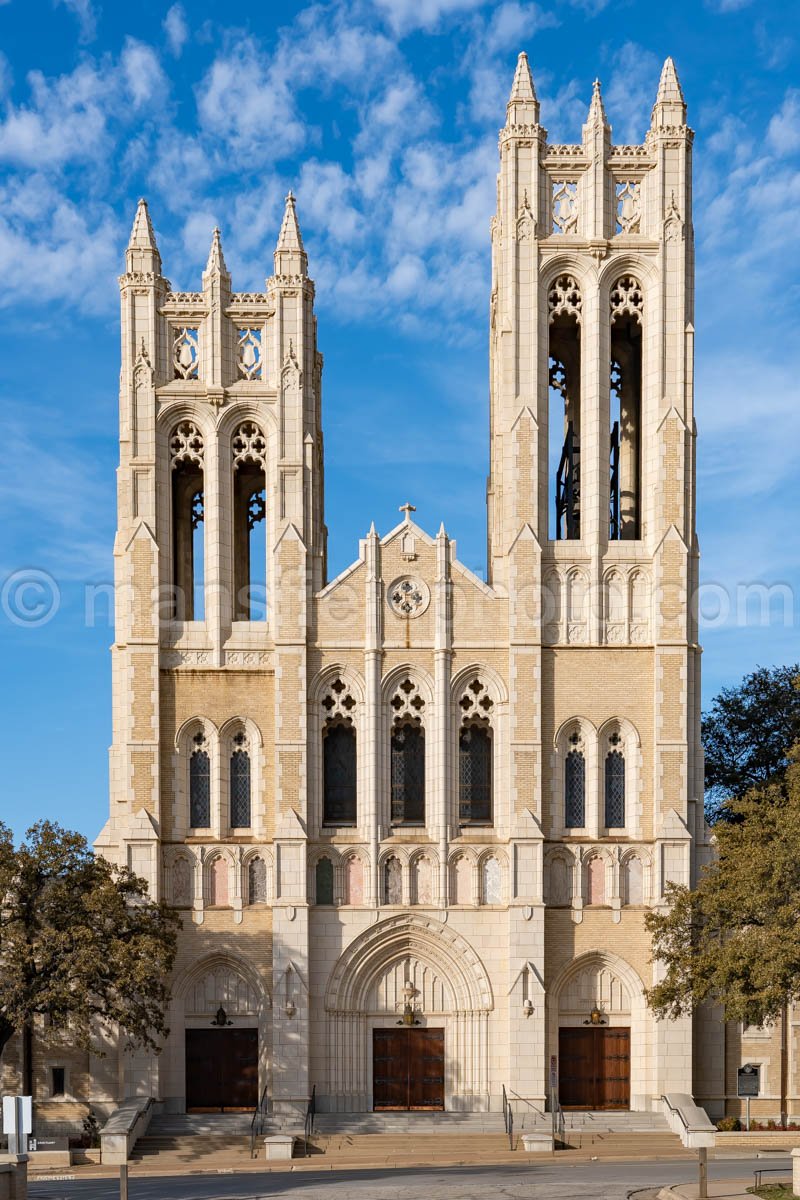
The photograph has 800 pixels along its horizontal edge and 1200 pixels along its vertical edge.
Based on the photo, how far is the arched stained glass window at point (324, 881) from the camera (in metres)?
44.9

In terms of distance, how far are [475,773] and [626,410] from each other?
12.0m

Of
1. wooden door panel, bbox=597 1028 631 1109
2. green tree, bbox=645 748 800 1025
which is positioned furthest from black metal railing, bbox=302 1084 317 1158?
green tree, bbox=645 748 800 1025

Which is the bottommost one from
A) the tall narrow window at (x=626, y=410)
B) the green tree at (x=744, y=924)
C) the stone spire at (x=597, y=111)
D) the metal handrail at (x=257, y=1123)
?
the metal handrail at (x=257, y=1123)

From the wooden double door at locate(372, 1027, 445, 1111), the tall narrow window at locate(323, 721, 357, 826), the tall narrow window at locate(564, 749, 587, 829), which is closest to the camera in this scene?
the wooden double door at locate(372, 1027, 445, 1111)

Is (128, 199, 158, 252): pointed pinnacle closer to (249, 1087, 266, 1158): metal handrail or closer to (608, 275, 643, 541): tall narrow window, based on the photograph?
(608, 275, 643, 541): tall narrow window

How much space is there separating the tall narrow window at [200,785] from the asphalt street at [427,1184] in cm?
1010

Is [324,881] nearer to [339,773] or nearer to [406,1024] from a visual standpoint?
[339,773]

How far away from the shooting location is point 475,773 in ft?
150

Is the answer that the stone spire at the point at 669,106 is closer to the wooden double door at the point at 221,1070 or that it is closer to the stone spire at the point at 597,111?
the stone spire at the point at 597,111

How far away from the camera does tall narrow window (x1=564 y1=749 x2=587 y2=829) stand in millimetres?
45406

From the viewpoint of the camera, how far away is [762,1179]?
1347 inches

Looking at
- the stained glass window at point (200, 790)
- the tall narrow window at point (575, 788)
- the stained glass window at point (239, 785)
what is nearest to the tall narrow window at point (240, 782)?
the stained glass window at point (239, 785)

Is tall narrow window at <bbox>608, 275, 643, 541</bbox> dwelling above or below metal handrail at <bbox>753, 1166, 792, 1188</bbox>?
above

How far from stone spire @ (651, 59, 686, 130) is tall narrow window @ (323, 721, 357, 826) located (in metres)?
19.3
